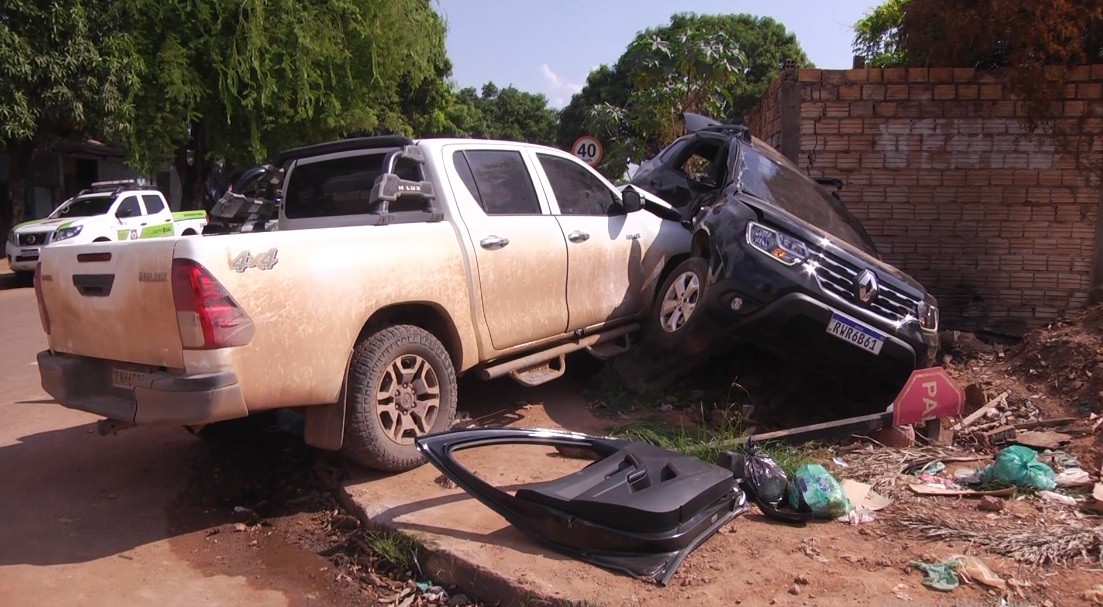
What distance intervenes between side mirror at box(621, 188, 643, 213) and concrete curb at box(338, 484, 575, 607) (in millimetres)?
3232

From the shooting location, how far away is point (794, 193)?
6.42 meters

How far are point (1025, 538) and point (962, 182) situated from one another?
5181 millimetres

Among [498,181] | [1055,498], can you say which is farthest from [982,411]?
[498,181]

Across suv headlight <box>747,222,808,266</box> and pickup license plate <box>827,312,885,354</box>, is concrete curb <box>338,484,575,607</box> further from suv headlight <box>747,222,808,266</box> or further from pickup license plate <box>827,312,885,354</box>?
suv headlight <box>747,222,808,266</box>

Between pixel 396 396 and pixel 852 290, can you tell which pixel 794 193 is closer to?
pixel 852 290

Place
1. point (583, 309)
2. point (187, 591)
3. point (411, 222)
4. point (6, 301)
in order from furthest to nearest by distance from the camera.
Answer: point (6, 301) → point (583, 309) → point (411, 222) → point (187, 591)

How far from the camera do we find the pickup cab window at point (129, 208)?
57.7ft

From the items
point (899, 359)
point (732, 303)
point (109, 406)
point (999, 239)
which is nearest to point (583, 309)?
point (732, 303)

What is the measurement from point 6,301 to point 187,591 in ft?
43.5

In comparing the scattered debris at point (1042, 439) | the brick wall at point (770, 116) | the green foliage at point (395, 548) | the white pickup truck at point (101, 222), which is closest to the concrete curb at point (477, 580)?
the green foliage at point (395, 548)

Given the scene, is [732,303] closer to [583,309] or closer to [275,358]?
[583,309]

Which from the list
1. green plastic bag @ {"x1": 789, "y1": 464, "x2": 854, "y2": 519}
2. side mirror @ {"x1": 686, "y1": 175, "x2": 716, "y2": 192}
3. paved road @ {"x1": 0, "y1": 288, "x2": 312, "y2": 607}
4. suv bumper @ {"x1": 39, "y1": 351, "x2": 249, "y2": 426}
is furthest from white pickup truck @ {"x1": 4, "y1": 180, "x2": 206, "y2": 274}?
green plastic bag @ {"x1": 789, "y1": 464, "x2": 854, "y2": 519}

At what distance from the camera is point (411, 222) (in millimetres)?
5102

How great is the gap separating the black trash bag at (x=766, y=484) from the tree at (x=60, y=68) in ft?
52.2
